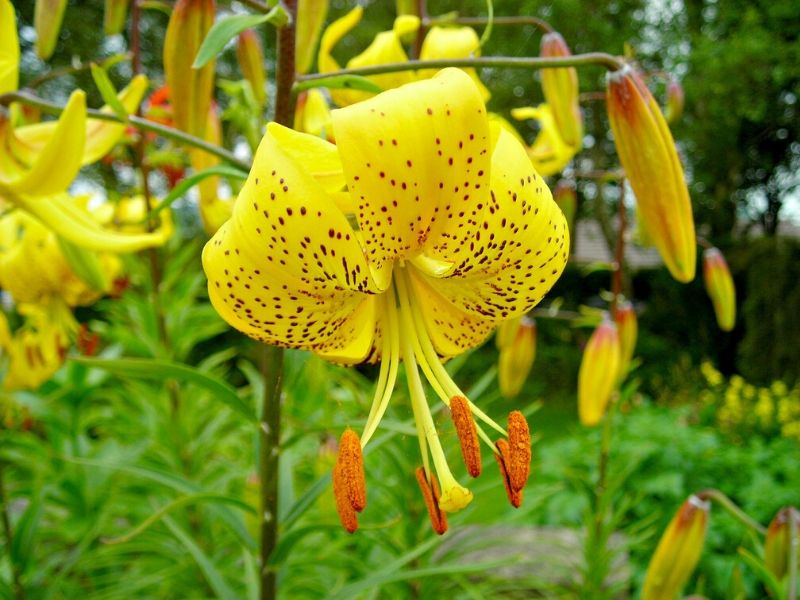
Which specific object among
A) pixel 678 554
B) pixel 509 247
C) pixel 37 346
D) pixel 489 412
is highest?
pixel 509 247

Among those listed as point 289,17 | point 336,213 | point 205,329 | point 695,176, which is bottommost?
point 695,176

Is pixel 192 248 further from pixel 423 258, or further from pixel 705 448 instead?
pixel 705 448

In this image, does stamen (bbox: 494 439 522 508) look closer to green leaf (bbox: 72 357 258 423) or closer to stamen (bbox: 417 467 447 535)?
stamen (bbox: 417 467 447 535)

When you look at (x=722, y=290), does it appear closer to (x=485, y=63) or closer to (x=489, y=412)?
(x=485, y=63)

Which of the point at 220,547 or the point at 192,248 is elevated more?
the point at 192,248

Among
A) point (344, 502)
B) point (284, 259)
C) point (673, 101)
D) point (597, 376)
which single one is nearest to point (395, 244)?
point (284, 259)

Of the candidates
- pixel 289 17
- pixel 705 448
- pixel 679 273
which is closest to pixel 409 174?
pixel 289 17
